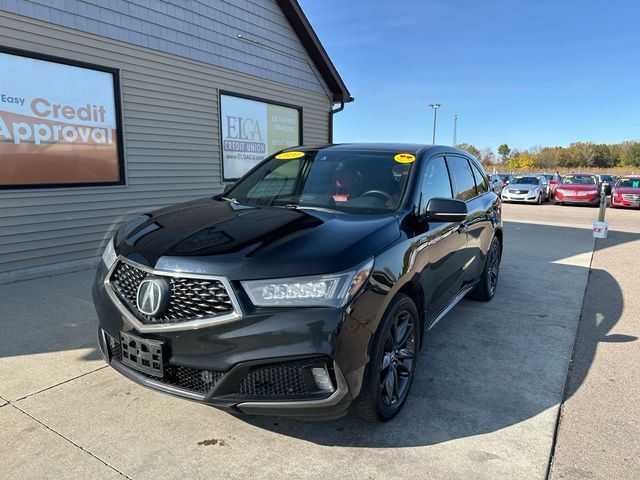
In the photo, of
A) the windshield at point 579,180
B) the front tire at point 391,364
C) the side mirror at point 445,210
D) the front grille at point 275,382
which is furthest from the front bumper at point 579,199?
the front grille at point 275,382

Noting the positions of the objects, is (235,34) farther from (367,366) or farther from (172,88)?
(367,366)

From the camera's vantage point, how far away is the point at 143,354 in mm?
2381

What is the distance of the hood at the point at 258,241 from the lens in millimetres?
2256

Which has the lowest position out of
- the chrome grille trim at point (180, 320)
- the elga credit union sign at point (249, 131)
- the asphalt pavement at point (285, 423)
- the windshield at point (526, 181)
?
the asphalt pavement at point (285, 423)

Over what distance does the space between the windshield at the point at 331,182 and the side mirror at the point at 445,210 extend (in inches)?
9.1

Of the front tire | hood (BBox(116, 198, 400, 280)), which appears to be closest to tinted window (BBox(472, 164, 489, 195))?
hood (BBox(116, 198, 400, 280))

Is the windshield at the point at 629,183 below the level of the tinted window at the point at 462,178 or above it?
below

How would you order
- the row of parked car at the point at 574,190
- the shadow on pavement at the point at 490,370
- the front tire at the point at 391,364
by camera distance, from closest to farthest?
the front tire at the point at 391,364 < the shadow on pavement at the point at 490,370 < the row of parked car at the point at 574,190

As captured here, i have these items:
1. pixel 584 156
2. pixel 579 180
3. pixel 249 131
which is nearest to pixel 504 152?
pixel 584 156

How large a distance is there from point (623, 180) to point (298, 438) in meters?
22.9

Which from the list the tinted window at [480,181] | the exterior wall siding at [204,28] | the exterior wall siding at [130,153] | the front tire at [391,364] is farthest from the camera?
the exterior wall siding at [204,28]

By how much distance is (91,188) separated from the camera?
21.4ft

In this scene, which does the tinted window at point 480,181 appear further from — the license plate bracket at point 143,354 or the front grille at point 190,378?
the license plate bracket at point 143,354

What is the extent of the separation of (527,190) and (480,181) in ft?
59.4
